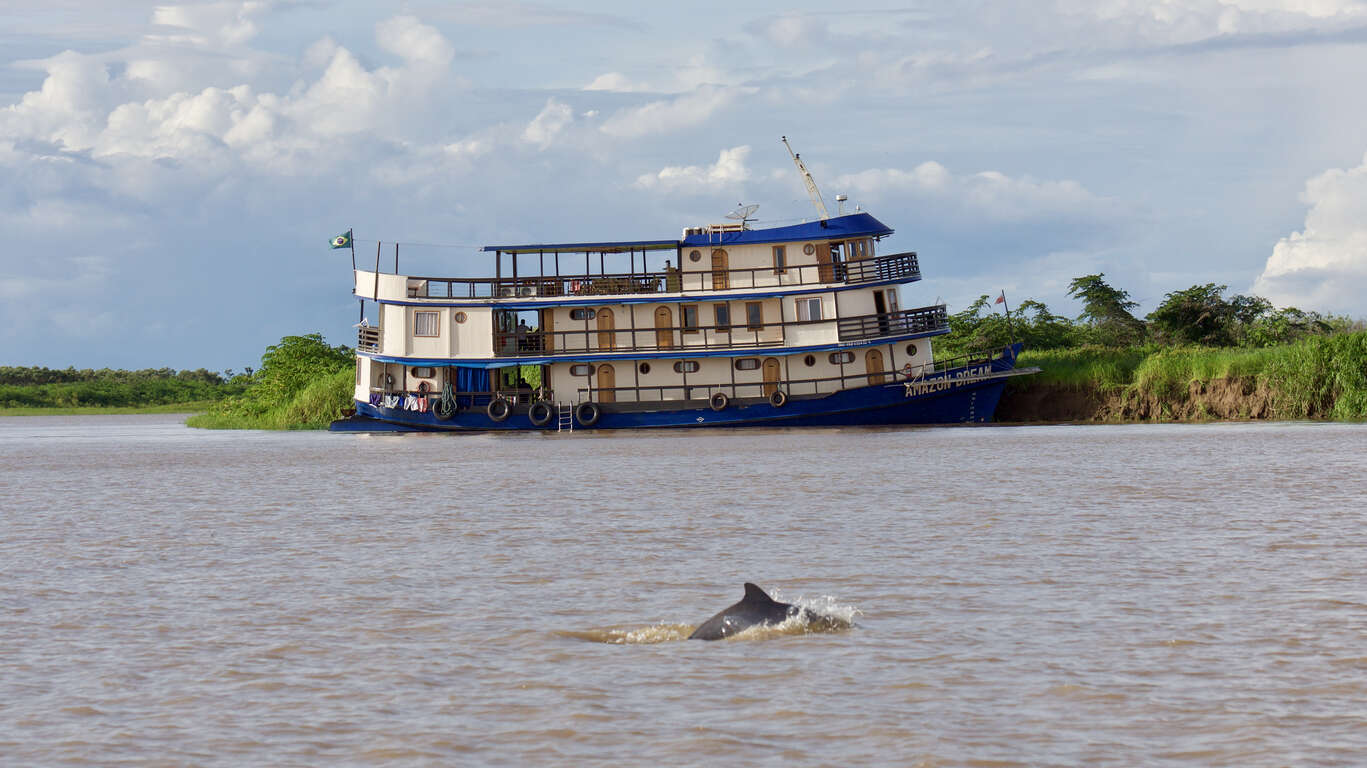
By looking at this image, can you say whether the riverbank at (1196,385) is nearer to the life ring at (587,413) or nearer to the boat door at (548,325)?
the life ring at (587,413)

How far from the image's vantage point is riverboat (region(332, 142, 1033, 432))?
38344 millimetres

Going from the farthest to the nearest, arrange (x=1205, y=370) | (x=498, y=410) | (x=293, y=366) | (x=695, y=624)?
(x=293, y=366)
(x=498, y=410)
(x=1205, y=370)
(x=695, y=624)

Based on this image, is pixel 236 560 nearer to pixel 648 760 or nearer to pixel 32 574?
pixel 32 574

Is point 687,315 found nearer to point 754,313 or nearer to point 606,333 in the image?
point 754,313

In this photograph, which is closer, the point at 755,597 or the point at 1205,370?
the point at 755,597

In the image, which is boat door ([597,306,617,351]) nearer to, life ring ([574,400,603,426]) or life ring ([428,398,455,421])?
life ring ([574,400,603,426])

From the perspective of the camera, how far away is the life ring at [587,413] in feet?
129

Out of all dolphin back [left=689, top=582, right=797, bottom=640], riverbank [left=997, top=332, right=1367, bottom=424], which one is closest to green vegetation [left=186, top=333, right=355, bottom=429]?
riverbank [left=997, top=332, right=1367, bottom=424]

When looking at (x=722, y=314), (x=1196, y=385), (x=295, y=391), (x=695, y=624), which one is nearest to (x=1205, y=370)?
(x=1196, y=385)

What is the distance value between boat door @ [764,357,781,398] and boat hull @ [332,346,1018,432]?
50 centimetres

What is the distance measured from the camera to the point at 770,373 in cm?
3950

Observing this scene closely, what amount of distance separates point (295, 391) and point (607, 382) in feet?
69.9

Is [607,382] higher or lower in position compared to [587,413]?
higher

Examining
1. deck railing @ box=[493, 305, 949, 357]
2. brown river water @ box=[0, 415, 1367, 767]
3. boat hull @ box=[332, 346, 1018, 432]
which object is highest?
deck railing @ box=[493, 305, 949, 357]
